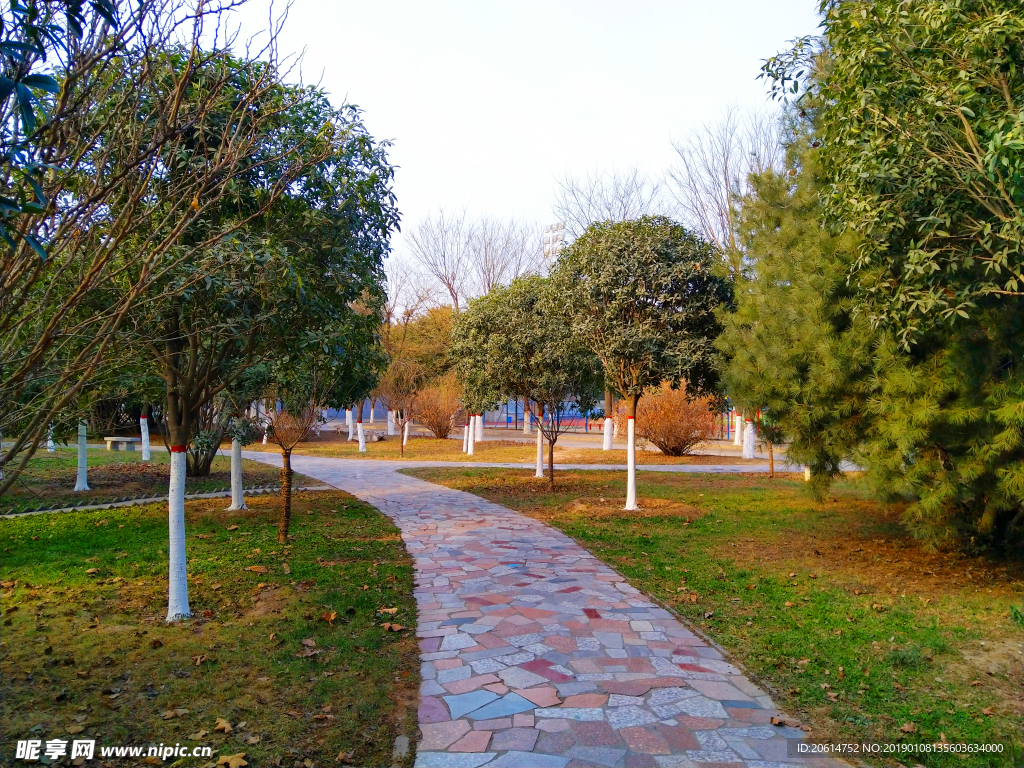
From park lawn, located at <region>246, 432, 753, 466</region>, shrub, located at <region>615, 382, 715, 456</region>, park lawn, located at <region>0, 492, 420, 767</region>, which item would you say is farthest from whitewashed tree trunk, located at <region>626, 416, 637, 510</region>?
shrub, located at <region>615, 382, 715, 456</region>

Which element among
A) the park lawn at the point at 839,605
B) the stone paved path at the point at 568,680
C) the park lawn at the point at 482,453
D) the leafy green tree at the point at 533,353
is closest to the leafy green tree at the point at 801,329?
the park lawn at the point at 839,605

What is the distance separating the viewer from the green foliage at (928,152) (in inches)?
195

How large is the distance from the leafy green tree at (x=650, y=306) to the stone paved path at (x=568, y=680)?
4.18m

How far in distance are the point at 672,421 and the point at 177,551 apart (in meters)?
18.4

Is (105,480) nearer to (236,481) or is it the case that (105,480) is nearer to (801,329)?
(236,481)

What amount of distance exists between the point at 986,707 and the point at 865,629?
145cm

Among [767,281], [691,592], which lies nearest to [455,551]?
[691,592]

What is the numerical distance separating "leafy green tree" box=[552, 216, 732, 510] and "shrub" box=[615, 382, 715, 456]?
10476mm

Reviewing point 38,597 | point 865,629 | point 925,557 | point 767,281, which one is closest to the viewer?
point 865,629

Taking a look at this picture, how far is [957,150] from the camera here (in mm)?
5238

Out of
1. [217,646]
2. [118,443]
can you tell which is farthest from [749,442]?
[118,443]

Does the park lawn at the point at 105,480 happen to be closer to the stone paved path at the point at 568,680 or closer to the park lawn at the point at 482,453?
the park lawn at the point at 482,453

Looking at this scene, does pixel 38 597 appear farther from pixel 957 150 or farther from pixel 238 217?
pixel 957 150

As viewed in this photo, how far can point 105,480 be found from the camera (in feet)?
47.0
